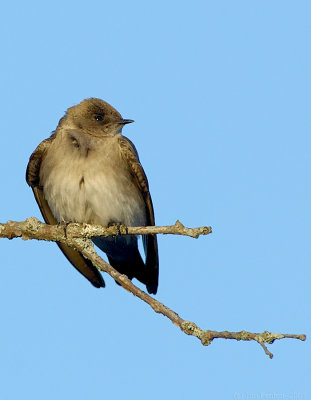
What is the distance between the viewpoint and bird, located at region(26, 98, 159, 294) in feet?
32.3

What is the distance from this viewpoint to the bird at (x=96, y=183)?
984cm

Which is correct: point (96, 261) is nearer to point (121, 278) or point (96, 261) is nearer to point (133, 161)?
point (121, 278)

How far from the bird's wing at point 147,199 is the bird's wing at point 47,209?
694 mm

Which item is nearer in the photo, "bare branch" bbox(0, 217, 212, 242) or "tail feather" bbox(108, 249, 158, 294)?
"bare branch" bbox(0, 217, 212, 242)

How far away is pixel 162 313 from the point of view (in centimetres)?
646

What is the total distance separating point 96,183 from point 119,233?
984mm

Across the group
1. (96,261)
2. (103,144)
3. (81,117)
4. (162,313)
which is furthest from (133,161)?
(162,313)

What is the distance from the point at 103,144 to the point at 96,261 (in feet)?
9.48

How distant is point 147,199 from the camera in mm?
10508

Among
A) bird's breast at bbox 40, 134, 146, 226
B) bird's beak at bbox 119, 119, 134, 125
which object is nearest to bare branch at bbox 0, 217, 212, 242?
bird's breast at bbox 40, 134, 146, 226

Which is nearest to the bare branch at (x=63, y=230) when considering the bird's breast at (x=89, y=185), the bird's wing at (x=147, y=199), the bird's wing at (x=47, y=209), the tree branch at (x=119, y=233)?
the tree branch at (x=119, y=233)

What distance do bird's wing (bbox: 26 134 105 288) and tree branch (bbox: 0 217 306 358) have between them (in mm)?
1543

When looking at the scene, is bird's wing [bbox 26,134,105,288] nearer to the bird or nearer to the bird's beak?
the bird

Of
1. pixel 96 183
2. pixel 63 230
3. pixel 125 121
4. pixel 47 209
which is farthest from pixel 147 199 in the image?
pixel 63 230
